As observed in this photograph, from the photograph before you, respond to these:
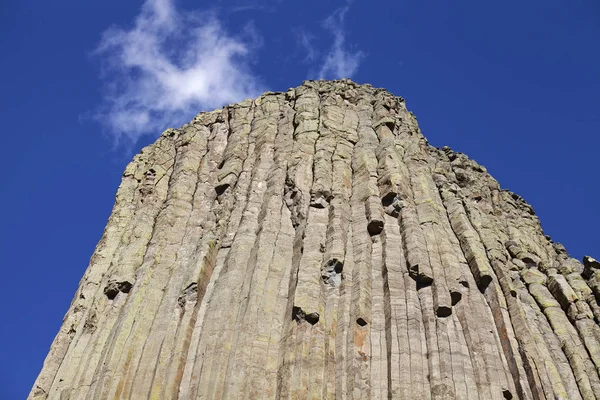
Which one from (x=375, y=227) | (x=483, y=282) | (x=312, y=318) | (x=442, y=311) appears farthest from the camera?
(x=375, y=227)

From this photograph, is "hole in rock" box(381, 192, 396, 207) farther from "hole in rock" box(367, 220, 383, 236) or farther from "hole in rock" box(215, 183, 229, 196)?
"hole in rock" box(215, 183, 229, 196)

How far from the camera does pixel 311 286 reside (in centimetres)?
2273

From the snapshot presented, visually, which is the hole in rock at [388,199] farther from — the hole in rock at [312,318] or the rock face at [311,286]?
the hole in rock at [312,318]

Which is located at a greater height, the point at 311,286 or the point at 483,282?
the point at 483,282

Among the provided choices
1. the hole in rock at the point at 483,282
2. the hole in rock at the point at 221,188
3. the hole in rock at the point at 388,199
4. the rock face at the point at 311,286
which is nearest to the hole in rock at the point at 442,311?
the rock face at the point at 311,286

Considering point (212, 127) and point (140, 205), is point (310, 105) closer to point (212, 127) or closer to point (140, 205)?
point (212, 127)

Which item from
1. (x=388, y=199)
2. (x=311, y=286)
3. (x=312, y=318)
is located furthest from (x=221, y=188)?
(x=312, y=318)

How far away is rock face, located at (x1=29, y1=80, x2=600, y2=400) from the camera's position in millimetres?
20641

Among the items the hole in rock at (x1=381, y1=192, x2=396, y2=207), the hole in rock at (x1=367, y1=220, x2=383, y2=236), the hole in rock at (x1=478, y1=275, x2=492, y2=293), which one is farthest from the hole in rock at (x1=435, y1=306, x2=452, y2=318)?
the hole in rock at (x1=381, y1=192, x2=396, y2=207)

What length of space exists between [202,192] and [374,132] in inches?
411

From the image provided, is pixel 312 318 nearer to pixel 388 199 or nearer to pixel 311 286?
pixel 311 286

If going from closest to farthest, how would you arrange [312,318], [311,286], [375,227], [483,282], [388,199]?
[312,318] < [311,286] < [483,282] < [375,227] < [388,199]

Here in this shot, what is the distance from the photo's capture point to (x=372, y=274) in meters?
24.1

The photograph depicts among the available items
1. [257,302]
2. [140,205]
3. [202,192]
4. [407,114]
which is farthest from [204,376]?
[407,114]
